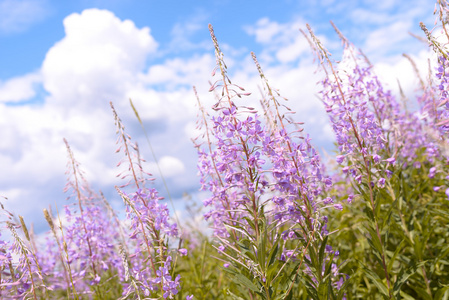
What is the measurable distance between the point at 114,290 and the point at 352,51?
18.1ft

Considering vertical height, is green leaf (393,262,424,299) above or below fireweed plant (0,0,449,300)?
below

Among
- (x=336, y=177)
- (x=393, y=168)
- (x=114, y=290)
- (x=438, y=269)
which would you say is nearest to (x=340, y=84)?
(x=393, y=168)

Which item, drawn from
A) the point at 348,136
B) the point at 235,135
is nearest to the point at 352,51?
the point at 348,136

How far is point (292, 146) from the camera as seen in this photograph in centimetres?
358

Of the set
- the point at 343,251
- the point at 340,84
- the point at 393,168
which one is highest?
the point at 340,84

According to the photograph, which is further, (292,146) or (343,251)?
(343,251)

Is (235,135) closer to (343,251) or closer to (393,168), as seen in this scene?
(393,168)

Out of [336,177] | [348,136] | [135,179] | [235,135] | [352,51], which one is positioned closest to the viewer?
[235,135]

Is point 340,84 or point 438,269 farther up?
point 340,84

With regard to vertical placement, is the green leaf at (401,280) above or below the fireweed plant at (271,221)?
below

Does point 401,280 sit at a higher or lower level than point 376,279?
lower

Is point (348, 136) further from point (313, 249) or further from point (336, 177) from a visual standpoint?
point (336, 177)

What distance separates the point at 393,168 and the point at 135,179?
3358mm

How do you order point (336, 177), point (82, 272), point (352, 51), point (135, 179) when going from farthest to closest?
point (336, 177), point (352, 51), point (82, 272), point (135, 179)
